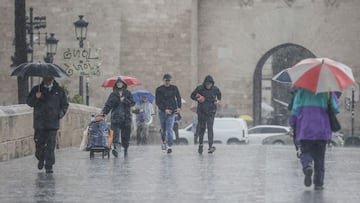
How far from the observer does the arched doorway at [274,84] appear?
45.6m

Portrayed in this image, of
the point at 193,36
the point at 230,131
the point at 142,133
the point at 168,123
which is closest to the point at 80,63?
the point at 142,133

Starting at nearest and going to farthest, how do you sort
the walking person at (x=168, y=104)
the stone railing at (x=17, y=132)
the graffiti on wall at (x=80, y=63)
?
the stone railing at (x=17, y=132)
the walking person at (x=168, y=104)
the graffiti on wall at (x=80, y=63)

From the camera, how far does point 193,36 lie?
1738 inches

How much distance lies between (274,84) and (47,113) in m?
55.8

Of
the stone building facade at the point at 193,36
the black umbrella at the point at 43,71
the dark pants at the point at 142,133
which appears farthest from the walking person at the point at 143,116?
the black umbrella at the point at 43,71

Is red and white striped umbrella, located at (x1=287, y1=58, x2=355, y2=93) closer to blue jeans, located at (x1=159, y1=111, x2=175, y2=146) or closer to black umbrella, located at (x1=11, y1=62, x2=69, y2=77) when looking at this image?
black umbrella, located at (x1=11, y1=62, x2=69, y2=77)

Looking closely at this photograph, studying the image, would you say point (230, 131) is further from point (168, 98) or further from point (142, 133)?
point (168, 98)

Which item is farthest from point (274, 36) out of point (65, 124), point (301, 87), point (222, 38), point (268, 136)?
point (301, 87)

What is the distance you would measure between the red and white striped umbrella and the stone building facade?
2878 centimetres

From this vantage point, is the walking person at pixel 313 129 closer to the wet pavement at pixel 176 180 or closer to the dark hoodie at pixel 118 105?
the wet pavement at pixel 176 180

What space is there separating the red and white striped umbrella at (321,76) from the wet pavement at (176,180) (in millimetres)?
1204

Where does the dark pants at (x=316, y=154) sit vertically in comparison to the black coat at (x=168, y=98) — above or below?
below

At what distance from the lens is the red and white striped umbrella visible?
1268cm

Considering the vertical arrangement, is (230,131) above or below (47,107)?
below
